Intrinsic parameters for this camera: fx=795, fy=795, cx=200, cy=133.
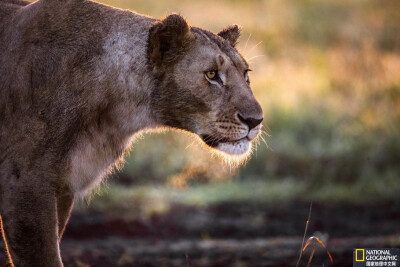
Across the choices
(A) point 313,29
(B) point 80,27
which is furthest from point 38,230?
(A) point 313,29

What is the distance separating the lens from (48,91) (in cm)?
487

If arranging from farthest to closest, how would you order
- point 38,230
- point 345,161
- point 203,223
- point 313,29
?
point 313,29 < point 345,161 < point 203,223 < point 38,230

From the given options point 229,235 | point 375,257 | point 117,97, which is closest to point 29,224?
point 117,97

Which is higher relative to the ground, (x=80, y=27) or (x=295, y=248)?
(x=80, y=27)

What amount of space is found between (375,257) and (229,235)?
95.7 inches

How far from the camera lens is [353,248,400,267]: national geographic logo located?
20.3ft

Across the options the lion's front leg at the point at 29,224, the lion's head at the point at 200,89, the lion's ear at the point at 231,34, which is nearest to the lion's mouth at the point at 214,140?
the lion's head at the point at 200,89

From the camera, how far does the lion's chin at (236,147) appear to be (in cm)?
524

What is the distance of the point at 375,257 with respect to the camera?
6301 millimetres

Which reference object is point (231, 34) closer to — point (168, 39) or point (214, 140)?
point (168, 39)

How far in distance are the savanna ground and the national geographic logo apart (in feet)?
2.25

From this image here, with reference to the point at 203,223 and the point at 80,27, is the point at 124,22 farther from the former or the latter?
the point at 203,223

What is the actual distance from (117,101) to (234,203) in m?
4.69

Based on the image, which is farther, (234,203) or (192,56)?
(234,203)
